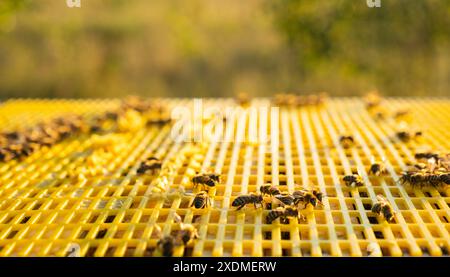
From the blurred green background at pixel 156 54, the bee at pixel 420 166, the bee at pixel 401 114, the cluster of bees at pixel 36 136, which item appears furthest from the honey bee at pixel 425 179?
the blurred green background at pixel 156 54

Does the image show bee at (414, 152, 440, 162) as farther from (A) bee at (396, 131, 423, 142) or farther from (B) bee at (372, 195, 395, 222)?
(B) bee at (372, 195, 395, 222)

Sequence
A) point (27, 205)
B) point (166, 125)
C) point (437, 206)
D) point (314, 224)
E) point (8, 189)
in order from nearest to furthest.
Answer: point (314, 224) < point (437, 206) < point (27, 205) < point (8, 189) < point (166, 125)

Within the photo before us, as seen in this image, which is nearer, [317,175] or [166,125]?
[317,175]

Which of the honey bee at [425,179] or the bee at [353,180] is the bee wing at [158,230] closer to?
the bee at [353,180]

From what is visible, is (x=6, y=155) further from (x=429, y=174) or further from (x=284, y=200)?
(x=429, y=174)

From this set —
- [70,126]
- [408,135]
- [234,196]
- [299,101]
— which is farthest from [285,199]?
[299,101]

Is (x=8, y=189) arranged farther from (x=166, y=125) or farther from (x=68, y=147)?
(x=166, y=125)

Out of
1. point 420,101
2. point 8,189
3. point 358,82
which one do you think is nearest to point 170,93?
point 358,82
